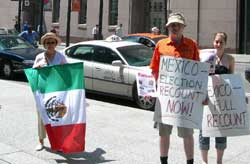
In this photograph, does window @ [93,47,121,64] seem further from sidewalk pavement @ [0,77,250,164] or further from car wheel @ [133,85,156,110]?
sidewalk pavement @ [0,77,250,164]

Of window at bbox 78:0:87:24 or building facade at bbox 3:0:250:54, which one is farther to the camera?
window at bbox 78:0:87:24

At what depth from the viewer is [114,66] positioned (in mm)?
11781

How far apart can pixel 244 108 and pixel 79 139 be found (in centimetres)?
199

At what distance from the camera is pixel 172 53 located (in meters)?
5.57

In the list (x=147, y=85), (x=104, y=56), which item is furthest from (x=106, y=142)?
(x=104, y=56)

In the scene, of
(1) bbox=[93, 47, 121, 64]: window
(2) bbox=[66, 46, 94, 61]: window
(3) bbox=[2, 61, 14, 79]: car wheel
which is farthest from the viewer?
(3) bbox=[2, 61, 14, 79]: car wheel

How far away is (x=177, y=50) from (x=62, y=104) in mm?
1694

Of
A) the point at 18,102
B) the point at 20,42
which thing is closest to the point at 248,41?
the point at 20,42

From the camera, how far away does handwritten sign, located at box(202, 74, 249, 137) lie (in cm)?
571

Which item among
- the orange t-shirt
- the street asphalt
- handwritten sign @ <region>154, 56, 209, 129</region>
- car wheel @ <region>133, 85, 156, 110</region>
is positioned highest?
the orange t-shirt

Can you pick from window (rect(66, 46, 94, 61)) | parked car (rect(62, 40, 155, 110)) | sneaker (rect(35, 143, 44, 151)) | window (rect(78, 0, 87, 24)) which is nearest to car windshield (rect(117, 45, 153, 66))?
parked car (rect(62, 40, 155, 110))

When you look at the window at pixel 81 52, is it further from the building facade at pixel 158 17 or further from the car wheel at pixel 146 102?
the building facade at pixel 158 17

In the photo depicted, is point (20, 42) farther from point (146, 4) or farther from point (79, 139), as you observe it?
point (146, 4)

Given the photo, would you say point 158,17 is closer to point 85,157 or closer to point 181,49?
point 85,157
